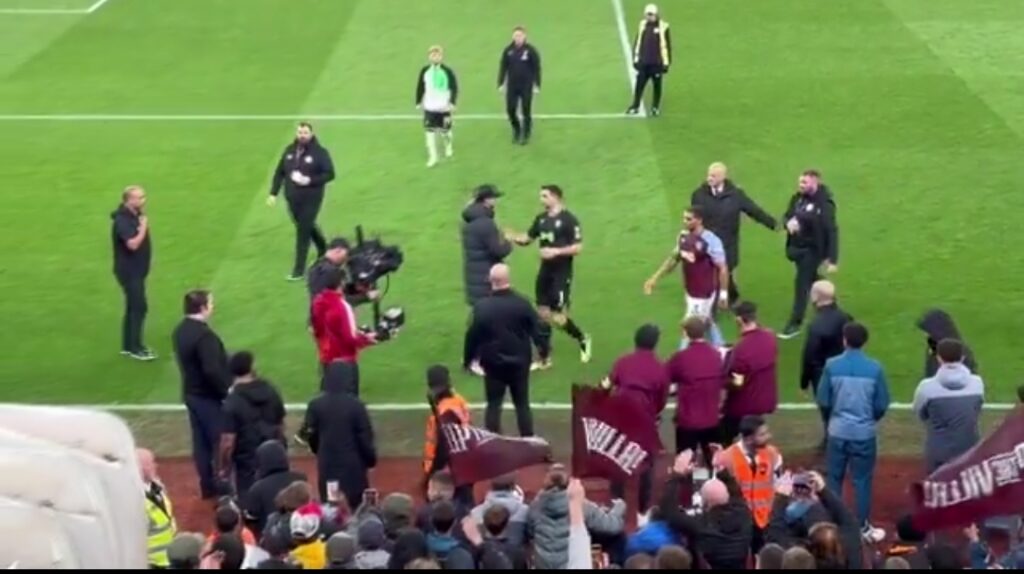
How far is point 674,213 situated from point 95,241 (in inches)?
279

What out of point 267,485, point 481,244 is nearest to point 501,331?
point 481,244

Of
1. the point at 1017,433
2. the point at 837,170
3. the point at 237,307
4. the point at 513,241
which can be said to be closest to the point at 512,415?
the point at 513,241

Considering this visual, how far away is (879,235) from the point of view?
18.8 metres

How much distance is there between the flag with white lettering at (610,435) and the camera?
10.8 meters

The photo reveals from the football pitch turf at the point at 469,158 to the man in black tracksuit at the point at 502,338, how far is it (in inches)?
63.5

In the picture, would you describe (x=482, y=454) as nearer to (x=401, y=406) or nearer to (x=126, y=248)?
(x=401, y=406)

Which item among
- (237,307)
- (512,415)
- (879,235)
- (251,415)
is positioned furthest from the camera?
(879,235)

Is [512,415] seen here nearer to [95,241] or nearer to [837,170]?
[95,241]

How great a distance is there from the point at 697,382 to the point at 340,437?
2711mm

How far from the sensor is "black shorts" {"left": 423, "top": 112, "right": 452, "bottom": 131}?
848 inches

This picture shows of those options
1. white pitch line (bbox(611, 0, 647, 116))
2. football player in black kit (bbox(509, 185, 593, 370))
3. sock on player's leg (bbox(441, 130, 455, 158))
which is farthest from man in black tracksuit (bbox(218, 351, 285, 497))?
white pitch line (bbox(611, 0, 647, 116))

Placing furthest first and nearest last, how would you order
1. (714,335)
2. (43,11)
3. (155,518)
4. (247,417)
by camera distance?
(43,11), (714,335), (247,417), (155,518)

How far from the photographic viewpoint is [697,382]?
11836 mm

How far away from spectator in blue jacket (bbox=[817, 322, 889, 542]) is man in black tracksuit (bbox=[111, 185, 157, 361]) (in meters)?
6.93
